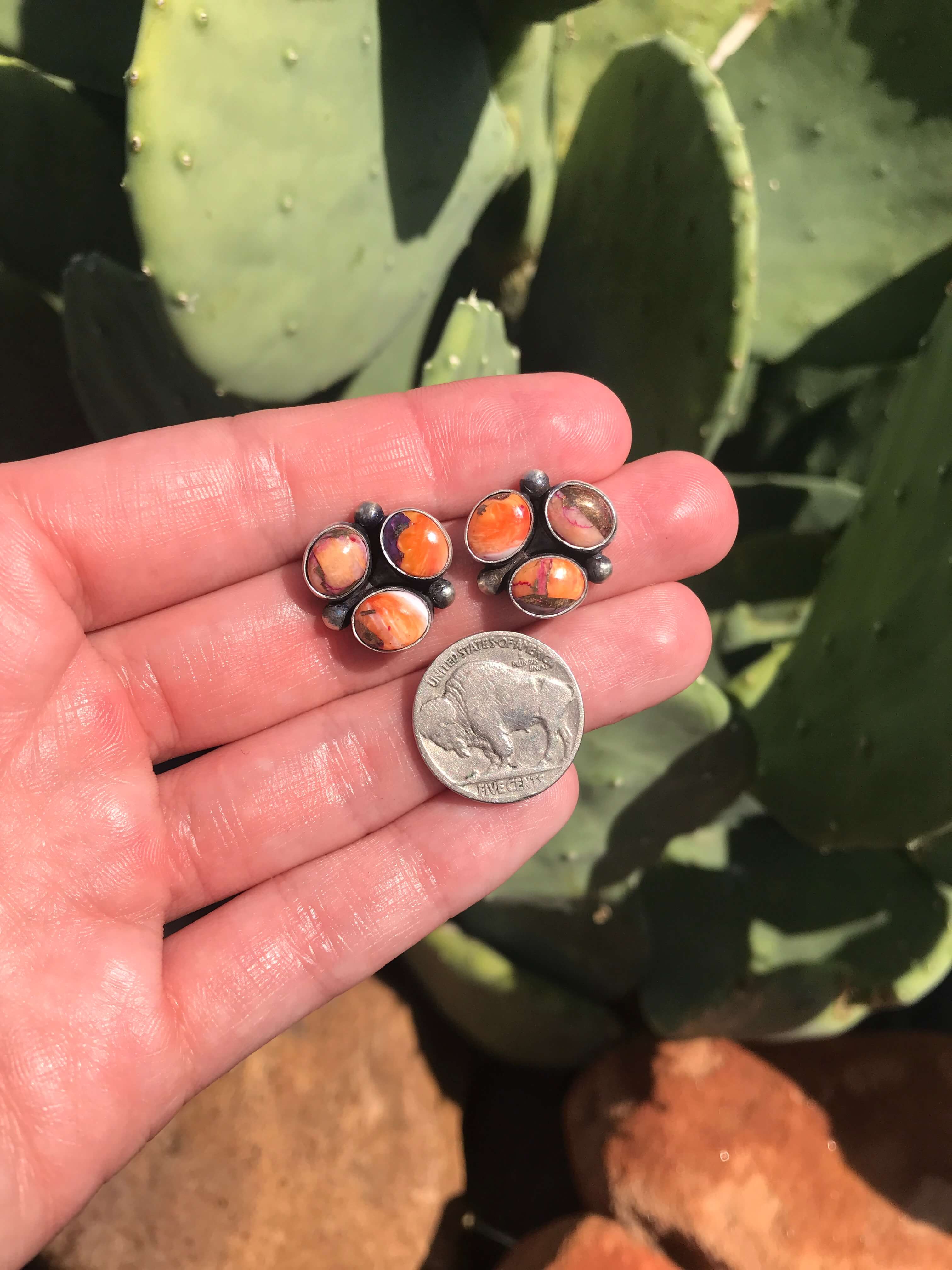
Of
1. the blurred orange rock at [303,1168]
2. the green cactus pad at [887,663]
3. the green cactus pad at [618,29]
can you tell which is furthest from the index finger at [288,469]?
the blurred orange rock at [303,1168]

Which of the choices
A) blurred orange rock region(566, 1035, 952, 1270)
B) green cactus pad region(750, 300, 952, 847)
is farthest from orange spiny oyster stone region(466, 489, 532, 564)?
blurred orange rock region(566, 1035, 952, 1270)

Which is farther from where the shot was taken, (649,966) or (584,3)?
(649,966)

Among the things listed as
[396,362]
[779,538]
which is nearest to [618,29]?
[396,362]

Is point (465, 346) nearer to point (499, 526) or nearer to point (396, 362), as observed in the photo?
point (499, 526)

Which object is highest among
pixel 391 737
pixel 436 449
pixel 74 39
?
pixel 74 39

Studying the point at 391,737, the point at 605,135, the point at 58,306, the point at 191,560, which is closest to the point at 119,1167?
the point at 391,737

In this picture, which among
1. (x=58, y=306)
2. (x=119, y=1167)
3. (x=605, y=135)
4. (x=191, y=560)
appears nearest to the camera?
(x=119, y=1167)

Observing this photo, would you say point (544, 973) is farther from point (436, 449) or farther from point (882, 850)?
point (436, 449)
